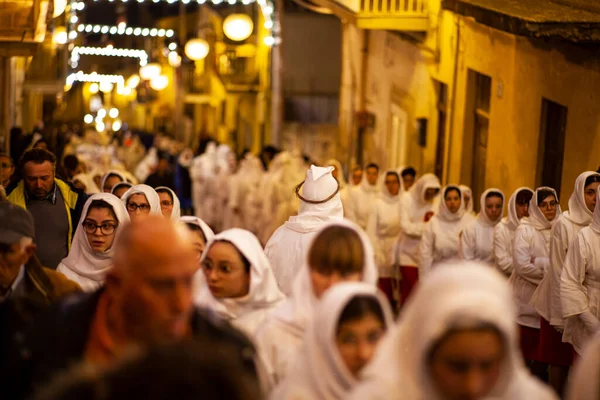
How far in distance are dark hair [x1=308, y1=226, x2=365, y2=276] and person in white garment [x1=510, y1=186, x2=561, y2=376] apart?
5.30 m

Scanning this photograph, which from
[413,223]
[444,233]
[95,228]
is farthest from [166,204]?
[413,223]

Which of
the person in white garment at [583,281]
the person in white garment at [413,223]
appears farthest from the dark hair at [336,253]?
the person in white garment at [413,223]

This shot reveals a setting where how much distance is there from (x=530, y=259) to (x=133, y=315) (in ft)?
23.3

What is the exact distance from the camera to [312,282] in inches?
216

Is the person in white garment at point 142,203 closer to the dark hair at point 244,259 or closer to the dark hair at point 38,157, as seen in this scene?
the dark hair at point 38,157

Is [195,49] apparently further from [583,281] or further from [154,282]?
[154,282]

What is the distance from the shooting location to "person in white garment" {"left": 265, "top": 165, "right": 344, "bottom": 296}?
902cm

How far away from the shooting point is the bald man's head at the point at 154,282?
13.2ft

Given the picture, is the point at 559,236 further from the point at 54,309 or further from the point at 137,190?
the point at 54,309

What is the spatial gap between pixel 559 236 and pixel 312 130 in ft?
70.3

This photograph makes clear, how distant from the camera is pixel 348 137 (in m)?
28.2

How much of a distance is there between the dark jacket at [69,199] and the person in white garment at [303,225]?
1382 millimetres

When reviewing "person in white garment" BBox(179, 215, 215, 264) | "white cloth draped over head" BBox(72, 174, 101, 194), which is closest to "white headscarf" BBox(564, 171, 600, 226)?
"person in white garment" BBox(179, 215, 215, 264)

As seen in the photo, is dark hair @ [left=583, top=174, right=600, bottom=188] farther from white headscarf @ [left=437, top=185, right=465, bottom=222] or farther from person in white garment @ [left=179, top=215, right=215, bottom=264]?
white headscarf @ [left=437, top=185, right=465, bottom=222]
